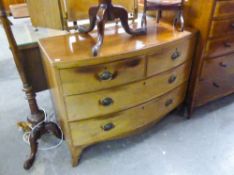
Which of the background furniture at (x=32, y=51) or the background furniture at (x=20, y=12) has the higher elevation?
the background furniture at (x=20, y=12)

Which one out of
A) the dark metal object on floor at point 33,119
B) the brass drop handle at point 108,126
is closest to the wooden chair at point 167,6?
the brass drop handle at point 108,126

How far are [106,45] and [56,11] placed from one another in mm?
466

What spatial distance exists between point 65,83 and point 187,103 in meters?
1.12

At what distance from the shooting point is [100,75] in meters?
1.05

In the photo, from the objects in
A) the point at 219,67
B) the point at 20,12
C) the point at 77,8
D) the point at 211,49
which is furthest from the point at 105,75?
the point at 20,12

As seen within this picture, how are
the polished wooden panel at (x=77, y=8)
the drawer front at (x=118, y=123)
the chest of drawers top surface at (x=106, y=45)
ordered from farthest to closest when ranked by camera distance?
the polished wooden panel at (x=77, y=8)
the drawer front at (x=118, y=123)
the chest of drawers top surface at (x=106, y=45)

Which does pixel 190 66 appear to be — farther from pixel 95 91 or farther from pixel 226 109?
pixel 95 91

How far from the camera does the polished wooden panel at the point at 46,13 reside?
1.30m

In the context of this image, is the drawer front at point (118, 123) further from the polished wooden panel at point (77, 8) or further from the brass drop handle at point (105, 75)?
the polished wooden panel at point (77, 8)

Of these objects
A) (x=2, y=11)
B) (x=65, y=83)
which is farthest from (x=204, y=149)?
(x=2, y=11)

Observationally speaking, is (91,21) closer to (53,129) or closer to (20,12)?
(53,129)

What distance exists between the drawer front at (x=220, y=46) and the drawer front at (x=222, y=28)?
44 millimetres

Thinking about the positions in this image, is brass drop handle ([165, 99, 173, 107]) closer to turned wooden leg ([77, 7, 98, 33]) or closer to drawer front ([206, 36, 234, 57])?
drawer front ([206, 36, 234, 57])

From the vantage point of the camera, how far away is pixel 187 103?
1715mm
